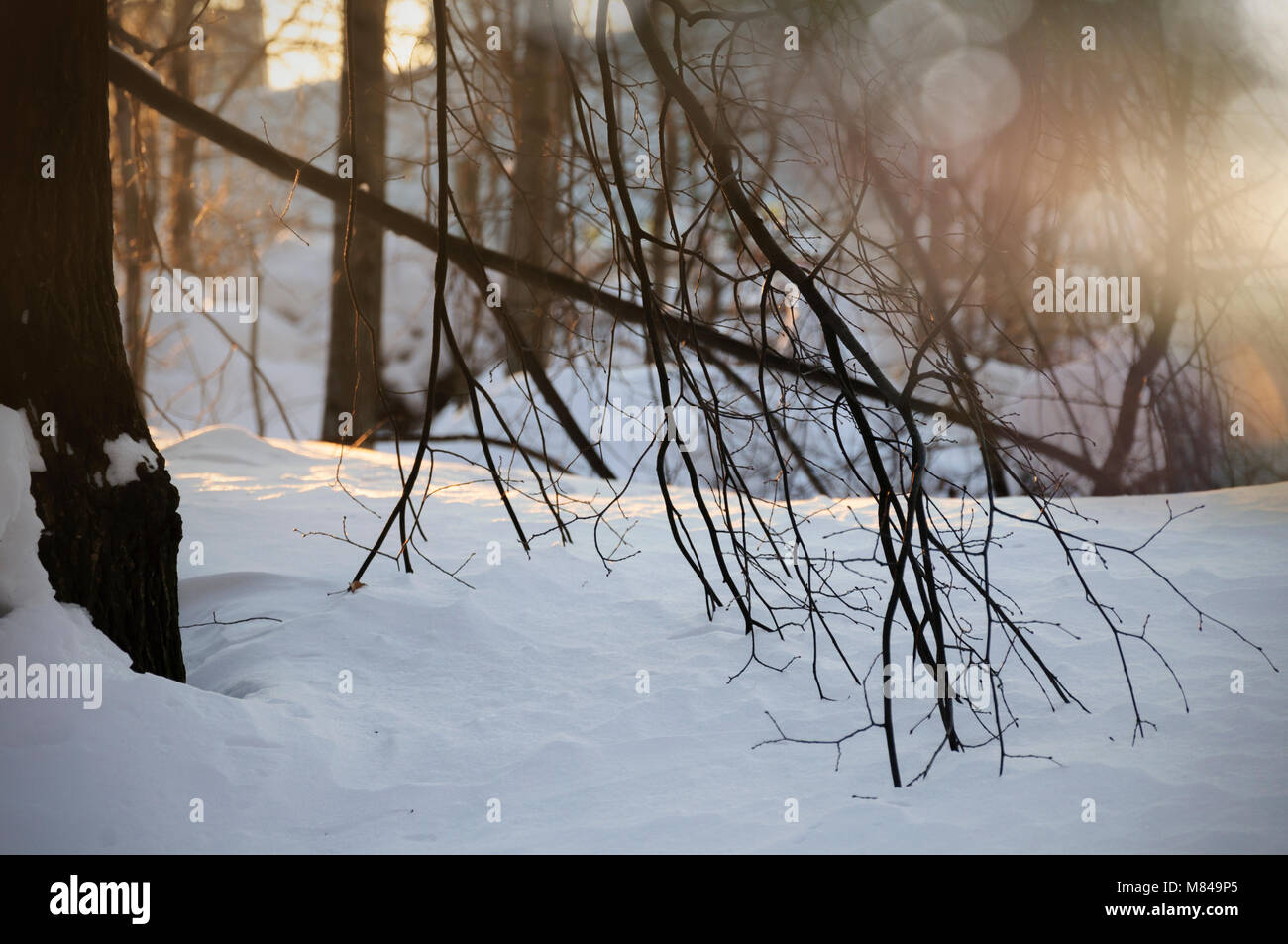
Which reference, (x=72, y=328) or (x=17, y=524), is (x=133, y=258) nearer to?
(x=72, y=328)

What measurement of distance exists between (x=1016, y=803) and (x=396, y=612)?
5.37 ft

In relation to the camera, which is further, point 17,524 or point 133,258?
point 133,258

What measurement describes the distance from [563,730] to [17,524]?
1.18 m

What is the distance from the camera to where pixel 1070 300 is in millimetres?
4508

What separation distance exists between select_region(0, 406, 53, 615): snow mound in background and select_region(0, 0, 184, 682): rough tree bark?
4 cm

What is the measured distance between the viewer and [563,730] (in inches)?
83.9

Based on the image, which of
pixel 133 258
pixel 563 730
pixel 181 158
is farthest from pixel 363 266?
pixel 563 730

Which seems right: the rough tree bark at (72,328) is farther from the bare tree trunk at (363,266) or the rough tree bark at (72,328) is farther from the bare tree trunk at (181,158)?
the bare tree trunk at (363,266)

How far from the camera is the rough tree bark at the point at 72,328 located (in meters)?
2.08

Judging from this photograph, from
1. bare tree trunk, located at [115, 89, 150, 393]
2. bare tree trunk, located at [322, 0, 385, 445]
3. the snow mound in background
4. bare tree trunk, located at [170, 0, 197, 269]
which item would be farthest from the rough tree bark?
bare tree trunk, located at [322, 0, 385, 445]

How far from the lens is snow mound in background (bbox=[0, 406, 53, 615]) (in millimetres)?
1962

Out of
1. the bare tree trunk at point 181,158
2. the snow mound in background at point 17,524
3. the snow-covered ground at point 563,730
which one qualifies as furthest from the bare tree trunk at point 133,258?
the snow mound in background at point 17,524

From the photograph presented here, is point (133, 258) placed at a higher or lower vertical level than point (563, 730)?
higher

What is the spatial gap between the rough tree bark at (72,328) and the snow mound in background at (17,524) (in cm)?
4
